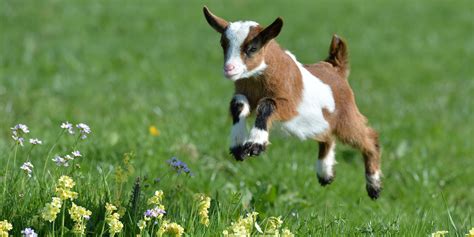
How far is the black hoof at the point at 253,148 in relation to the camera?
3.73 meters

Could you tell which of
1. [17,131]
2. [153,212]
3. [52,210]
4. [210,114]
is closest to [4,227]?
[52,210]

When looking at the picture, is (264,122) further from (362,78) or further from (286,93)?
(362,78)

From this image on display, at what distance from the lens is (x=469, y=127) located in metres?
10.2

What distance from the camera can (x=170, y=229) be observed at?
3.88m

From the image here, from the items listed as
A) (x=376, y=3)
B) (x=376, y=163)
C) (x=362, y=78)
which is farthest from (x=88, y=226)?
(x=376, y=3)

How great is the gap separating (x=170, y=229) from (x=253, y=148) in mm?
580

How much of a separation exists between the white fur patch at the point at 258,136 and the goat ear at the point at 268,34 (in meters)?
0.40

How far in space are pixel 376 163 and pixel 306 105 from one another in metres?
0.87

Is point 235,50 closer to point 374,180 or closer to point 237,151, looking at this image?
point 237,151

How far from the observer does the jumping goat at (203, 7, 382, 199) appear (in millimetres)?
3777

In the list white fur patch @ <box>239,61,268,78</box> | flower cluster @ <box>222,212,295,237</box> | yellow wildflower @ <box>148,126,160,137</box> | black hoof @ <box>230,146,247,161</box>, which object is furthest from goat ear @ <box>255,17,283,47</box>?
yellow wildflower @ <box>148,126,160,137</box>

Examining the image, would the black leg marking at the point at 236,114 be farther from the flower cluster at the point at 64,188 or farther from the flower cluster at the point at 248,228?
the flower cluster at the point at 64,188

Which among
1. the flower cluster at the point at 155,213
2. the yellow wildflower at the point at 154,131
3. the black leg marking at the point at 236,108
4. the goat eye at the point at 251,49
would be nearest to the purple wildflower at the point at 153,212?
the flower cluster at the point at 155,213

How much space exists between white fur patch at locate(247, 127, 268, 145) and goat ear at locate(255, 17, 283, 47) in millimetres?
404
